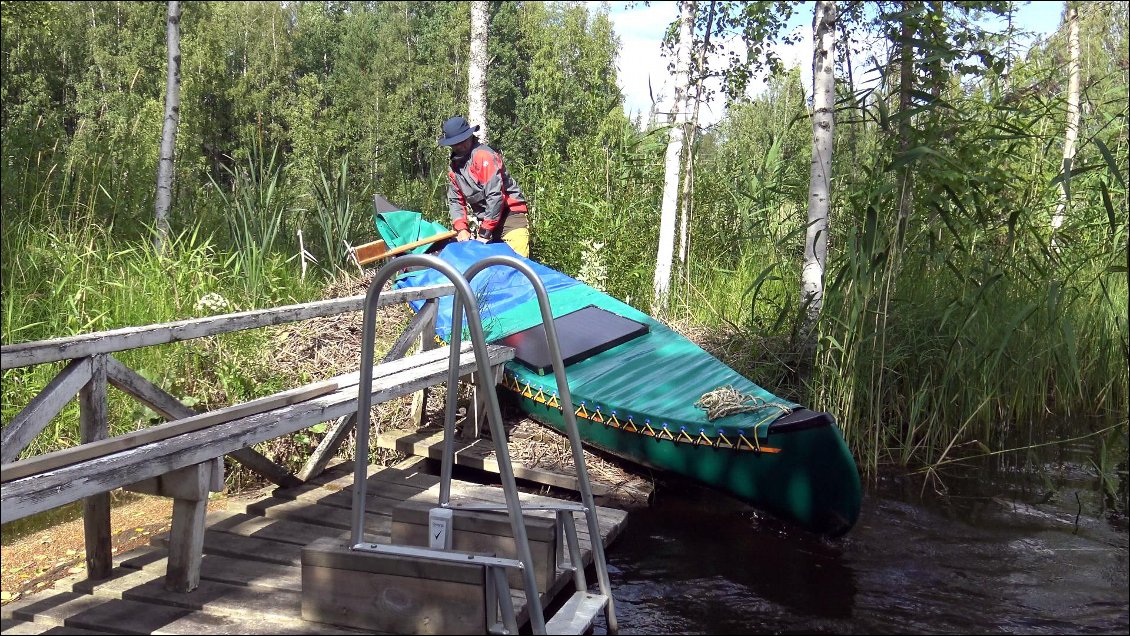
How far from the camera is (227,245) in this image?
303 inches

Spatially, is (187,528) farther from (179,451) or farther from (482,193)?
(482,193)

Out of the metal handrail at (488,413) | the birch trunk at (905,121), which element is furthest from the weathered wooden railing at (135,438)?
the birch trunk at (905,121)

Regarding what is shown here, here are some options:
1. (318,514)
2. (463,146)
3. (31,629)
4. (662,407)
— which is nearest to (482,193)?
(463,146)

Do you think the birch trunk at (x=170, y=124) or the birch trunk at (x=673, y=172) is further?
the birch trunk at (x=673, y=172)

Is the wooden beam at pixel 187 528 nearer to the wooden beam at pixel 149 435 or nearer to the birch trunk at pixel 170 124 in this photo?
the wooden beam at pixel 149 435

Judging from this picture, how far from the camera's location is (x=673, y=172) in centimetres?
809

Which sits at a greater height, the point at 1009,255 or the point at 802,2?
the point at 802,2

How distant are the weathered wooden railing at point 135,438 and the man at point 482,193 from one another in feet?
12.0

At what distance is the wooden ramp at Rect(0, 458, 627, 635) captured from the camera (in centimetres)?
305

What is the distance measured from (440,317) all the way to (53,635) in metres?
3.42

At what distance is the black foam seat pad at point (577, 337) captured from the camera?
566 cm

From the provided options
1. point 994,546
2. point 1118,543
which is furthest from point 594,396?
point 1118,543

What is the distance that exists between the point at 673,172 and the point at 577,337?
2733mm

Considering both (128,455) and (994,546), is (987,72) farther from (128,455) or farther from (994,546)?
(128,455)
